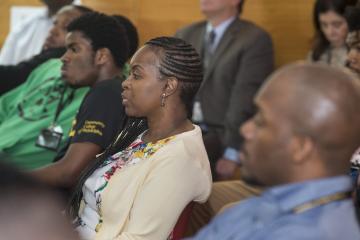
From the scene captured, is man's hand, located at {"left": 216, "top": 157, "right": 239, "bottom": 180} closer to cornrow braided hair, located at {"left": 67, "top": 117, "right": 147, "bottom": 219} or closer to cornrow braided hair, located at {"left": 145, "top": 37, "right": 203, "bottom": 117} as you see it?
cornrow braided hair, located at {"left": 67, "top": 117, "right": 147, "bottom": 219}

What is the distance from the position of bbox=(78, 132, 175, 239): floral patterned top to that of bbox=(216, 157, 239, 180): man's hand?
1.55 metres

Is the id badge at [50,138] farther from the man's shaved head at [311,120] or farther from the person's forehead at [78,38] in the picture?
the man's shaved head at [311,120]

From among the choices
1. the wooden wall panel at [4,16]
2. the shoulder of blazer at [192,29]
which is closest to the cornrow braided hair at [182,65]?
the shoulder of blazer at [192,29]

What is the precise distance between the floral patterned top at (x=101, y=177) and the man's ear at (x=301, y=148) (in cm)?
64

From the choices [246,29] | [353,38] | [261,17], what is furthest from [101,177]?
[261,17]

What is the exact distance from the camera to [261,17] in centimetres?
419

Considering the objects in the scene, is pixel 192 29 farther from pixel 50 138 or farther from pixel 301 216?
pixel 301 216

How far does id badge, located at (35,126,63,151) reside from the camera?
8.95ft

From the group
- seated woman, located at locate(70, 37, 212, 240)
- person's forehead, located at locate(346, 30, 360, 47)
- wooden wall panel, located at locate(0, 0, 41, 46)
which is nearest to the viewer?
seated woman, located at locate(70, 37, 212, 240)

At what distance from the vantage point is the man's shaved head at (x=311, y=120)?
131 cm

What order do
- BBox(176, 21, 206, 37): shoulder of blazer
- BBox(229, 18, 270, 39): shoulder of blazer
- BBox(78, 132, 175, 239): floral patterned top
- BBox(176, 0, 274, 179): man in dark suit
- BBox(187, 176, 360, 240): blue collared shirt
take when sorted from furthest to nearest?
BBox(176, 21, 206, 37): shoulder of blazer < BBox(229, 18, 270, 39): shoulder of blazer < BBox(176, 0, 274, 179): man in dark suit < BBox(78, 132, 175, 239): floral patterned top < BBox(187, 176, 360, 240): blue collared shirt

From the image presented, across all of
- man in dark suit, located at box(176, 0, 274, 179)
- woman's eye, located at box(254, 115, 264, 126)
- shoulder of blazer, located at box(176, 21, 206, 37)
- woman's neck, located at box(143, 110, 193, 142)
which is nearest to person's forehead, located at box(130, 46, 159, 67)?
woman's neck, located at box(143, 110, 193, 142)

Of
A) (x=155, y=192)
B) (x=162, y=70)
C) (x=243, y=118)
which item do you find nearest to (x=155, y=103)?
(x=162, y=70)

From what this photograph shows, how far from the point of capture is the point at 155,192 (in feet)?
5.96
